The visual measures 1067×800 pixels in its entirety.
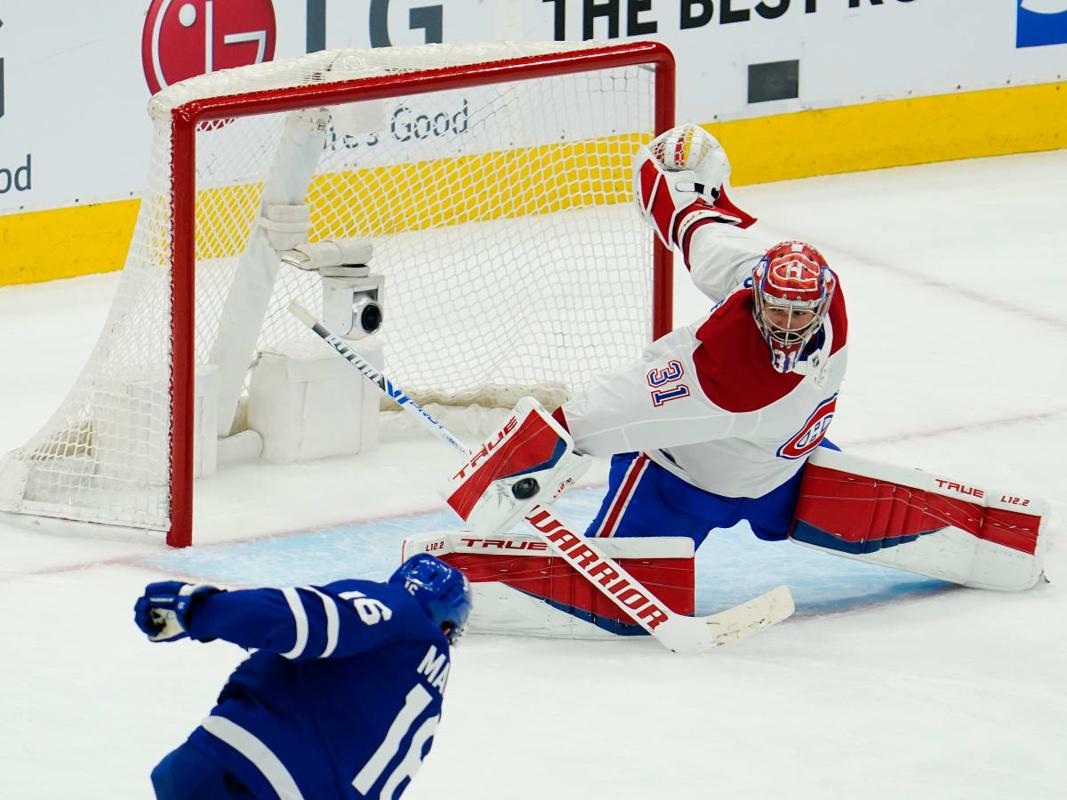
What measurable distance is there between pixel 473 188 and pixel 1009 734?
2.56 meters

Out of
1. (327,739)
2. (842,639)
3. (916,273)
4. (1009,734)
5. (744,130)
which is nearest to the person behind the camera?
(327,739)

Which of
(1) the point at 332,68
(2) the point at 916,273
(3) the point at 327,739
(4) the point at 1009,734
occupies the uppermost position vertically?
(1) the point at 332,68

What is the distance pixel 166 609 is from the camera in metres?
2.34

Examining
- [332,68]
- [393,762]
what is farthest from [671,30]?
[393,762]

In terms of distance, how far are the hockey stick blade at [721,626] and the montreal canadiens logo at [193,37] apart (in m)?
3.00

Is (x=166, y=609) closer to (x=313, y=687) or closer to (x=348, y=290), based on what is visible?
(x=313, y=687)

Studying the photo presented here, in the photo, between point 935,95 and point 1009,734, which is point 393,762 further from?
point 935,95

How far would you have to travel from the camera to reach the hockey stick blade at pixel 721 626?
3.83m

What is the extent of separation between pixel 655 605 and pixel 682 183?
84cm

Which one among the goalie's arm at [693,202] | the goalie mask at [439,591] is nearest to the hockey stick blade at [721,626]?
the goalie's arm at [693,202]

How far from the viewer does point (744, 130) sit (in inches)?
295

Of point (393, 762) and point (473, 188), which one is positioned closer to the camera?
point (393, 762)

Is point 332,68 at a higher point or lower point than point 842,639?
higher

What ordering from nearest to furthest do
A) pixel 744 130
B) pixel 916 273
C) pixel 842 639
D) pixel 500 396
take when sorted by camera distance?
pixel 842 639
pixel 500 396
pixel 916 273
pixel 744 130
